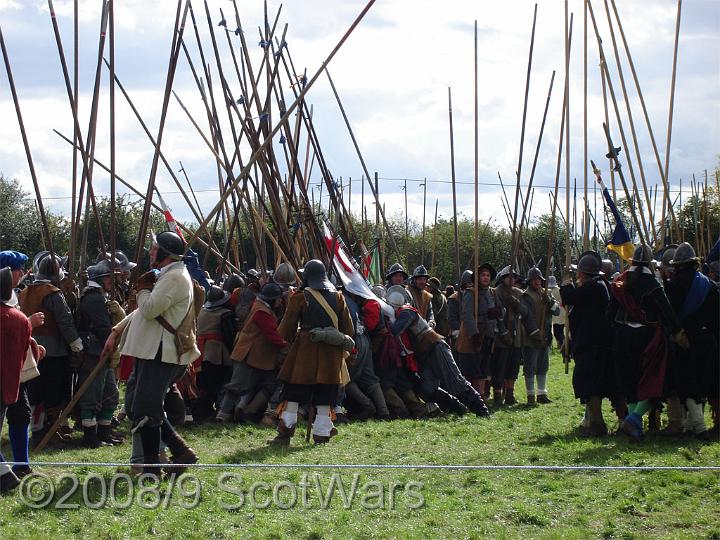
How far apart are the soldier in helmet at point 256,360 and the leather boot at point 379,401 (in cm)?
111

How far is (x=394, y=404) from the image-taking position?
10.9m

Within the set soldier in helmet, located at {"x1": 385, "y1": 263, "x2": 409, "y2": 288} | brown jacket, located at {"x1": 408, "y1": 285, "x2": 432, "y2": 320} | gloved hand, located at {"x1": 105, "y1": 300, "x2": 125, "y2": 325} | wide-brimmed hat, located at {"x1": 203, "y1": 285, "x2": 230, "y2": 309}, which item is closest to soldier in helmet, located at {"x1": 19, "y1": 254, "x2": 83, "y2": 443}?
gloved hand, located at {"x1": 105, "y1": 300, "x2": 125, "y2": 325}

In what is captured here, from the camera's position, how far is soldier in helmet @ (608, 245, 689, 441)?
8.25 metres

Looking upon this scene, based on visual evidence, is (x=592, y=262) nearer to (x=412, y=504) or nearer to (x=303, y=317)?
(x=303, y=317)

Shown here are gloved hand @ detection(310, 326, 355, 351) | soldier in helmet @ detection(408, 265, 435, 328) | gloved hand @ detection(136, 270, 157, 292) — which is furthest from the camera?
soldier in helmet @ detection(408, 265, 435, 328)

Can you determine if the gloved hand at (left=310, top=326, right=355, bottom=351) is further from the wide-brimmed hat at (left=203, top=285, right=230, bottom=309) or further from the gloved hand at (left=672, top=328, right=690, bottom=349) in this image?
the gloved hand at (left=672, top=328, right=690, bottom=349)

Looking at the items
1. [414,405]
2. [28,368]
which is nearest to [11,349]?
[28,368]

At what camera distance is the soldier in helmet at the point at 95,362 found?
8.63 metres

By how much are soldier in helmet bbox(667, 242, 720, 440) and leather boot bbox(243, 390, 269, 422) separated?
4.17 m

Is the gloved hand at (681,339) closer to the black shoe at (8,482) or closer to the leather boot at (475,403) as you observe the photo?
the leather boot at (475,403)

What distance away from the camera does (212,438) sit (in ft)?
30.0

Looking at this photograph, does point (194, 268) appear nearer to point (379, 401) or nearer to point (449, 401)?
point (379, 401)

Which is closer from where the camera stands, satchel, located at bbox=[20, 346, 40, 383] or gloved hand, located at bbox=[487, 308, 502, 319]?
satchel, located at bbox=[20, 346, 40, 383]

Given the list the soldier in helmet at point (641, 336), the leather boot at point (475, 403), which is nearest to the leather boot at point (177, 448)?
the soldier in helmet at point (641, 336)
